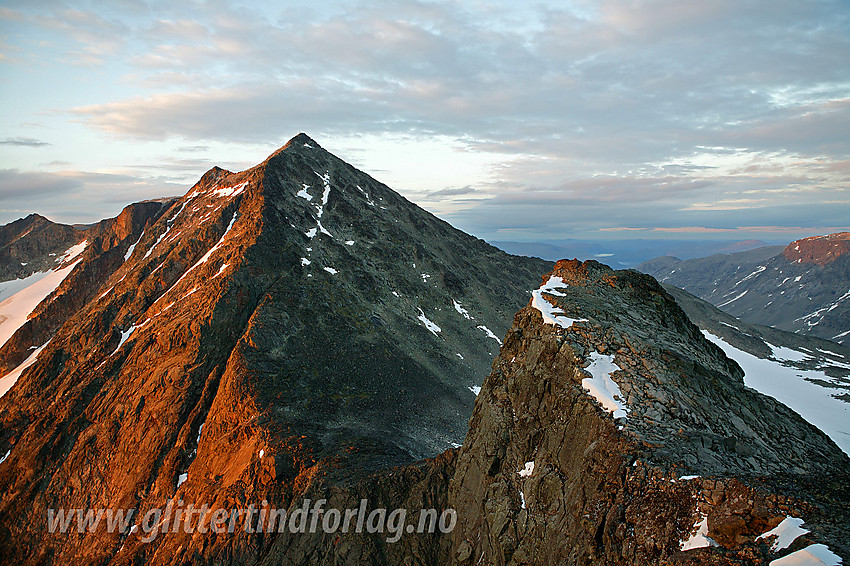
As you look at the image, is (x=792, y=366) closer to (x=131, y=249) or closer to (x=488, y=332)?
(x=488, y=332)

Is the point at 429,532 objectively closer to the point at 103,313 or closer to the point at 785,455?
the point at 785,455

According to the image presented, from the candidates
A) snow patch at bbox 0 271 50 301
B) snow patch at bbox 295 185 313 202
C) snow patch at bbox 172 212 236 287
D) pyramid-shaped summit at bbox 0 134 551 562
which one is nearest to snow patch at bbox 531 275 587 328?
pyramid-shaped summit at bbox 0 134 551 562

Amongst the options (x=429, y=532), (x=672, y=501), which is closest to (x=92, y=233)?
(x=429, y=532)

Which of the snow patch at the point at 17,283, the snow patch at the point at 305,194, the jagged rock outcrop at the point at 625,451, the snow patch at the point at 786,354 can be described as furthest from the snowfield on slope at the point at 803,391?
the snow patch at the point at 17,283

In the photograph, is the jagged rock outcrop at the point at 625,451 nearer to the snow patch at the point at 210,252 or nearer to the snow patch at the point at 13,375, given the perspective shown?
the snow patch at the point at 210,252

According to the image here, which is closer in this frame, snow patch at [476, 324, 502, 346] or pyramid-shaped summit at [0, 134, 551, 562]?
pyramid-shaped summit at [0, 134, 551, 562]

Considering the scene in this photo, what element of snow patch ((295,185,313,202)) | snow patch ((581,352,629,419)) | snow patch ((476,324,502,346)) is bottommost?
snow patch ((476,324,502,346))

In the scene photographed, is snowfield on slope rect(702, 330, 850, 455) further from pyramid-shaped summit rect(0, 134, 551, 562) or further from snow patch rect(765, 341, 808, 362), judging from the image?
pyramid-shaped summit rect(0, 134, 551, 562)
